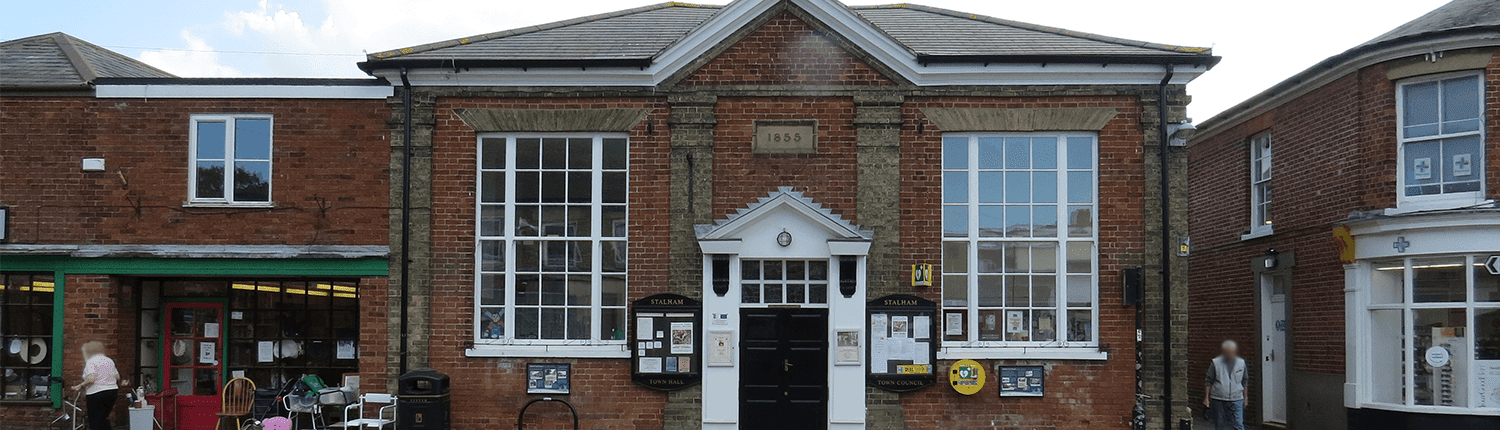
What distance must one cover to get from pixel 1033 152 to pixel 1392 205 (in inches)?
175

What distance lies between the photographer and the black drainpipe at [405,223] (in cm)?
1248

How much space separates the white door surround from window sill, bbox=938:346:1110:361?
1.13 meters

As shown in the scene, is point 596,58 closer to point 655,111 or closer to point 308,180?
point 655,111

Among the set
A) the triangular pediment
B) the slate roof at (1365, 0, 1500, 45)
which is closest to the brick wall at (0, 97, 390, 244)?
the triangular pediment

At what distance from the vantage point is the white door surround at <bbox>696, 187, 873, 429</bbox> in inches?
476

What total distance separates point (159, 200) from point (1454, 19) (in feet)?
51.6

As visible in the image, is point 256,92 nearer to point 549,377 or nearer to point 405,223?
point 405,223

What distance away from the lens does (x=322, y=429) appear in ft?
42.3

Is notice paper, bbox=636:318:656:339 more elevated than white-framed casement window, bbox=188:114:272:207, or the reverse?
white-framed casement window, bbox=188:114:272:207

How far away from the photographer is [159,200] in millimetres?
12891

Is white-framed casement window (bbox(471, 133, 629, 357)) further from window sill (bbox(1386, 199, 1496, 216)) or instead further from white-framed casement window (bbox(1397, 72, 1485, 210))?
white-framed casement window (bbox(1397, 72, 1485, 210))

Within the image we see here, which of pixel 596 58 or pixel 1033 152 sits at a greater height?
pixel 596 58

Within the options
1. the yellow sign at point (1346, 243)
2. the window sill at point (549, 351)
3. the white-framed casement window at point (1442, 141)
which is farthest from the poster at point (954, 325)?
the white-framed casement window at point (1442, 141)

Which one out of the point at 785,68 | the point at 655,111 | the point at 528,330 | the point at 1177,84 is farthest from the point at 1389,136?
the point at 528,330
